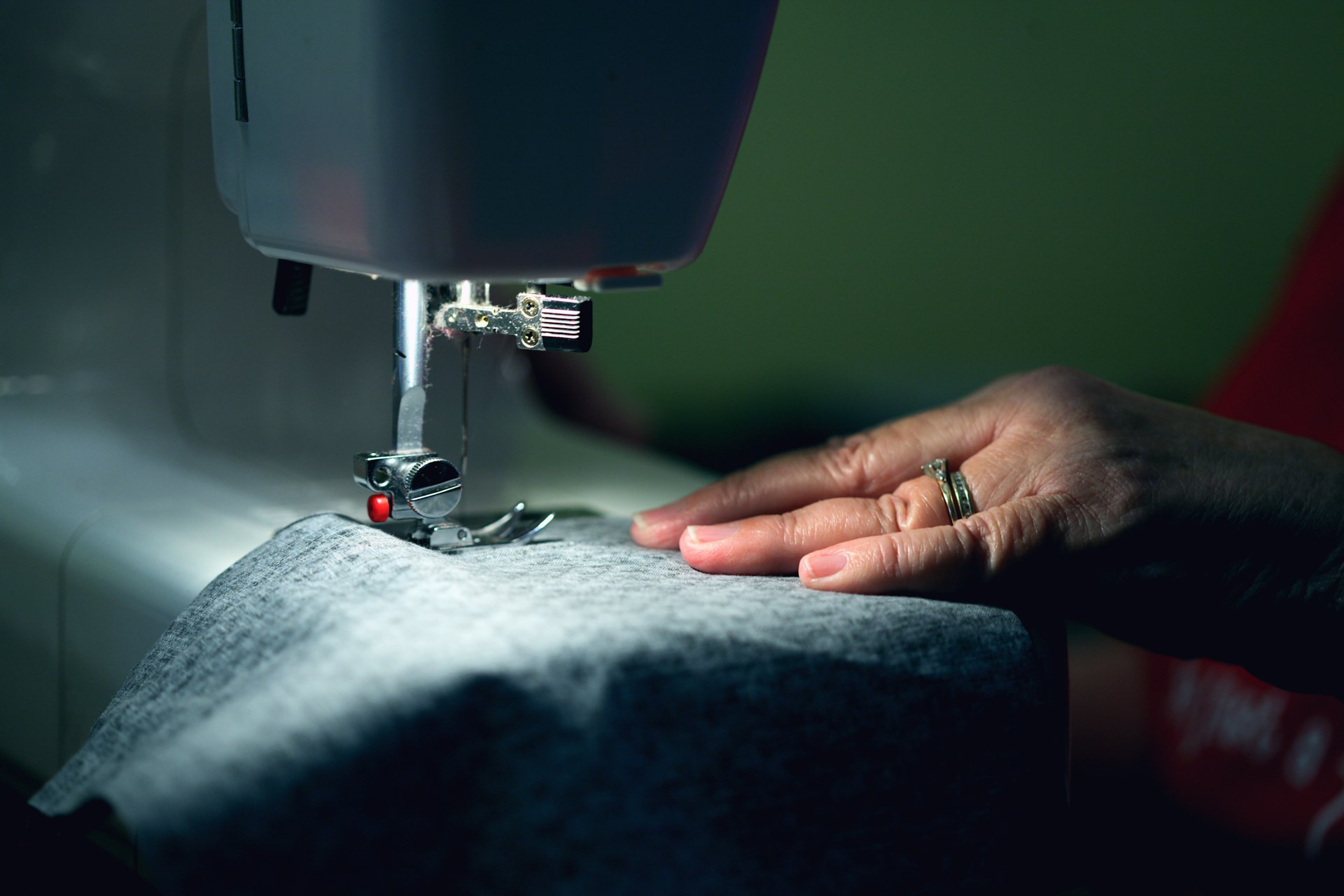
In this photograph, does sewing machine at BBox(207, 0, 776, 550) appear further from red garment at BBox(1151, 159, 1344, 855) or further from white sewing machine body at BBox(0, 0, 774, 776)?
red garment at BBox(1151, 159, 1344, 855)

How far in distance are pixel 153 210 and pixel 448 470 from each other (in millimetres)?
440

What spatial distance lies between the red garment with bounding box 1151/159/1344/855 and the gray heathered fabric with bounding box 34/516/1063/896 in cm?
84

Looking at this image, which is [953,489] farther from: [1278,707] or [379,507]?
[1278,707]

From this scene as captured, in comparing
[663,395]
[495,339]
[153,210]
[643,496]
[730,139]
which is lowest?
[663,395]

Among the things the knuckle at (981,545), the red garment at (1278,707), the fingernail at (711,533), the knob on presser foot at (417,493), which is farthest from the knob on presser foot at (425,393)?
the red garment at (1278,707)

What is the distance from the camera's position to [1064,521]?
0.65 meters

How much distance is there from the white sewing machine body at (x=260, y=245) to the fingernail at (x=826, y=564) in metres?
0.18

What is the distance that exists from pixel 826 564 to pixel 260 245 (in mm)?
381

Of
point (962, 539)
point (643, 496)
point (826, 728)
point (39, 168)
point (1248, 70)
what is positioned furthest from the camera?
point (1248, 70)

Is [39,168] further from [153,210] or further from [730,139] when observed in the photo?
[730,139]

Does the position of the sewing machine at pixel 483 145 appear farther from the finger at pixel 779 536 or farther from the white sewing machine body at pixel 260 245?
the finger at pixel 779 536

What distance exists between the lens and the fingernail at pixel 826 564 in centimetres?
60

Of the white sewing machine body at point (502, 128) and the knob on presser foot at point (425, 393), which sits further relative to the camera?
the knob on presser foot at point (425, 393)

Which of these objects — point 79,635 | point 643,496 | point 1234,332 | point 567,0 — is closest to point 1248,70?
point 1234,332
